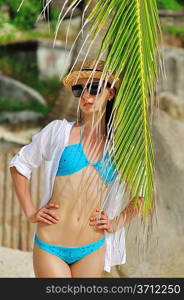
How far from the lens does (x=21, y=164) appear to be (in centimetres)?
354

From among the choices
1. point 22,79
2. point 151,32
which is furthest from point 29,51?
point 151,32

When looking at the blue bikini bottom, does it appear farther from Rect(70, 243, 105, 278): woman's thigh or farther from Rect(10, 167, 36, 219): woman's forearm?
Rect(10, 167, 36, 219): woman's forearm

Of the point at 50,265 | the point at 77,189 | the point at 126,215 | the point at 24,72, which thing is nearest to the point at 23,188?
the point at 77,189

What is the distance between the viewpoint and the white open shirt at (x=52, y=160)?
3.45m

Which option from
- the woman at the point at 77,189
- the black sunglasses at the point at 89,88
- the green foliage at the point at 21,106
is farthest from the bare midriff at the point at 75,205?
the green foliage at the point at 21,106

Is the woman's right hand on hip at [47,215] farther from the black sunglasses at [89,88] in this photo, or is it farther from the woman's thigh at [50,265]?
the black sunglasses at [89,88]

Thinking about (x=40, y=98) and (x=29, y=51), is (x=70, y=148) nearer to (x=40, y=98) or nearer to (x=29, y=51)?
(x=40, y=98)

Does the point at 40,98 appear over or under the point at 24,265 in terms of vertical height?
over

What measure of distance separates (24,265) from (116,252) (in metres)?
2.76

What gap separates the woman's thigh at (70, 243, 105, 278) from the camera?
350 cm

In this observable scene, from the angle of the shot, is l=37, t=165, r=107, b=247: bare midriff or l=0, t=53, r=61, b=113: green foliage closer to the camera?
l=37, t=165, r=107, b=247: bare midriff

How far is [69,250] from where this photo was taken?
347cm

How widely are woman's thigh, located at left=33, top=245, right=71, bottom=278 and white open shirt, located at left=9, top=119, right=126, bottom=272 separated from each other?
24 centimetres

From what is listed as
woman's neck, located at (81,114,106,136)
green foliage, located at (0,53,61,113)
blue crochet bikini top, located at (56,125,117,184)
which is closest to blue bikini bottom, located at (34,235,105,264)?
blue crochet bikini top, located at (56,125,117,184)
